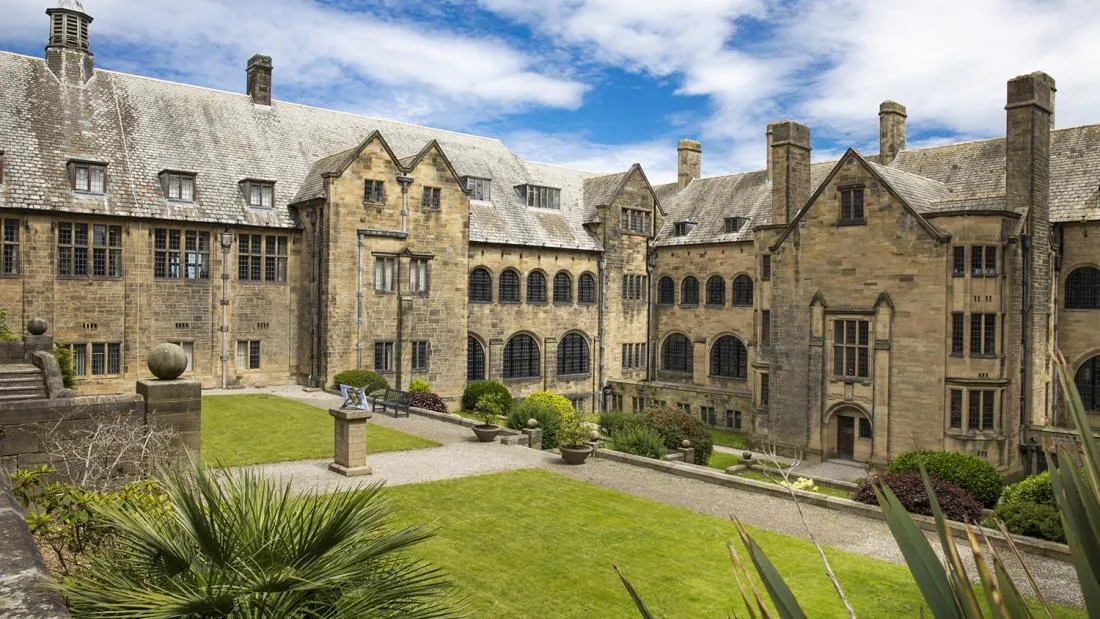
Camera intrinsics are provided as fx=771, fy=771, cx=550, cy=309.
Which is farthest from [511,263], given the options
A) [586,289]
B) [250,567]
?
[250,567]

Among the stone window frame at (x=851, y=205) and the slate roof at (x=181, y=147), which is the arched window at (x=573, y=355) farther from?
the stone window frame at (x=851, y=205)

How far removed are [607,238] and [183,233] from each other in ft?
74.8

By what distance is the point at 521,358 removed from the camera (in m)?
42.8

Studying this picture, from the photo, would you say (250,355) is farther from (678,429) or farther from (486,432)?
(678,429)

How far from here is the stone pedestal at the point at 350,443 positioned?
1875 centimetres

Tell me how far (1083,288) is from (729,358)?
1717cm

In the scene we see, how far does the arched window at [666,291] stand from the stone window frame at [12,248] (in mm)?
32535

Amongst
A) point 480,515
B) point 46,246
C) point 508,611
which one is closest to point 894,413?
point 480,515

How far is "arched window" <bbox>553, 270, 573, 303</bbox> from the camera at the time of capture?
144 ft

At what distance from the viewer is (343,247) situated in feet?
115

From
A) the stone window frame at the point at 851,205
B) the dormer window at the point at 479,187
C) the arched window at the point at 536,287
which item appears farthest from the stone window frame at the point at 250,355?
the stone window frame at the point at 851,205

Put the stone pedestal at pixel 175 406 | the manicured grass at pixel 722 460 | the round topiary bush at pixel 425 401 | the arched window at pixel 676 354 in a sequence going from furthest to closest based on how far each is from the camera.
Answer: the arched window at pixel 676 354 → the round topiary bush at pixel 425 401 → the manicured grass at pixel 722 460 → the stone pedestal at pixel 175 406

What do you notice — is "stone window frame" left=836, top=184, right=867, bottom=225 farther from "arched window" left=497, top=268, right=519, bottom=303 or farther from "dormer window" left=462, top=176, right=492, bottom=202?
"dormer window" left=462, top=176, right=492, bottom=202

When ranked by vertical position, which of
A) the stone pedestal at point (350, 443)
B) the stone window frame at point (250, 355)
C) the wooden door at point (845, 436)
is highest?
the stone window frame at point (250, 355)
